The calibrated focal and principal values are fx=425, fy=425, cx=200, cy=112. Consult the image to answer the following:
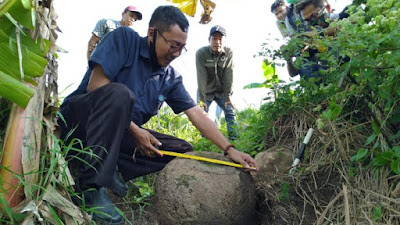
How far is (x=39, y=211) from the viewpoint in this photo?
1927 mm

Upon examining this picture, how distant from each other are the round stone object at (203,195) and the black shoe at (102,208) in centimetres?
31

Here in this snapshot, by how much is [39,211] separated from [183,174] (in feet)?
3.12

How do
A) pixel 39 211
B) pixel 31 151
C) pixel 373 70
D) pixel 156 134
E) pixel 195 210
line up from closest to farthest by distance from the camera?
pixel 39 211, pixel 31 151, pixel 373 70, pixel 195 210, pixel 156 134

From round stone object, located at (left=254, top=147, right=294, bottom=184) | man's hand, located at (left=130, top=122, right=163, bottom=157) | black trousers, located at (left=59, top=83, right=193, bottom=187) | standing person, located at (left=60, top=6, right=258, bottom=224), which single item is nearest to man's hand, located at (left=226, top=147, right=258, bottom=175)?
standing person, located at (left=60, top=6, right=258, bottom=224)

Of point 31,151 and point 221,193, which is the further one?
point 221,193

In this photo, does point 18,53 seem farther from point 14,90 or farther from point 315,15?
point 315,15

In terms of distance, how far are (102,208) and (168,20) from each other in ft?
4.47

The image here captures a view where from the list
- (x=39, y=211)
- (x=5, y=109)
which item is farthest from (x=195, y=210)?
(x=5, y=109)

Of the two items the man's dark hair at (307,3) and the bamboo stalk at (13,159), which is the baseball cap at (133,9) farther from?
the bamboo stalk at (13,159)

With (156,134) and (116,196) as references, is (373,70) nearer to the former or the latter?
(156,134)

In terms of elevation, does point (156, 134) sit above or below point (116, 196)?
above

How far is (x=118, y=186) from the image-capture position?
126 inches

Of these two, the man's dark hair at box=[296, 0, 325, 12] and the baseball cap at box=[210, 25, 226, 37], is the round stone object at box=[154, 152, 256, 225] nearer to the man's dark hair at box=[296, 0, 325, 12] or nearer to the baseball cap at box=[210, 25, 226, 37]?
the man's dark hair at box=[296, 0, 325, 12]

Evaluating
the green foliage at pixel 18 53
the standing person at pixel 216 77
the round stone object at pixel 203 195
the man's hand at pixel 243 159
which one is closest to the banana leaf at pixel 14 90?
the green foliage at pixel 18 53
